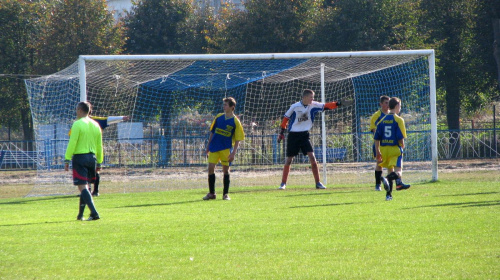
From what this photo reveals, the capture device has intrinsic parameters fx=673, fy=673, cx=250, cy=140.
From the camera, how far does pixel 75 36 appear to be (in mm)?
27797

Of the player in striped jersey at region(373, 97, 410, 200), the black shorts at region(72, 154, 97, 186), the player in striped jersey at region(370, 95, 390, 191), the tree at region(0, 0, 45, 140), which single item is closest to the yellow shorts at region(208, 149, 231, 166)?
the player in striped jersey at region(373, 97, 410, 200)

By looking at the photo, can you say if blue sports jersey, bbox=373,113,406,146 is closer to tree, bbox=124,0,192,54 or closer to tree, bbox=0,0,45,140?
tree, bbox=0,0,45,140

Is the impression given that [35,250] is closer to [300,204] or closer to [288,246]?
[288,246]

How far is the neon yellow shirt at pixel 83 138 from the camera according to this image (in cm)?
942

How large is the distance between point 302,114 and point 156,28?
22.2 m

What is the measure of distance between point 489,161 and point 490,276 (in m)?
21.1

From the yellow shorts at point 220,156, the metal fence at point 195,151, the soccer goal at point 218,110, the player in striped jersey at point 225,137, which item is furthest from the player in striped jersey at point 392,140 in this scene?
the metal fence at point 195,151

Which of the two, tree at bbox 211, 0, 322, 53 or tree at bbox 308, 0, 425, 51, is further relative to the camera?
tree at bbox 211, 0, 322, 53

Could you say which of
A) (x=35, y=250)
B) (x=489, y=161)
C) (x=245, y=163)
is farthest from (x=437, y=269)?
(x=489, y=161)

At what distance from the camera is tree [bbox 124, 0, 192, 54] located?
35.1m

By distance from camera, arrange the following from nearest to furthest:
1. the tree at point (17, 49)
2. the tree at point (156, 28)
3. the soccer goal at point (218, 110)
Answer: the soccer goal at point (218, 110) < the tree at point (17, 49) < the tree at point (156, 28)

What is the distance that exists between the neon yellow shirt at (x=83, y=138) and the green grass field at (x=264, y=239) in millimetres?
1012

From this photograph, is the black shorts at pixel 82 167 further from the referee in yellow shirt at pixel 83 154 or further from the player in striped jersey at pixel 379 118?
the player in striped jersey at pixel 379 118

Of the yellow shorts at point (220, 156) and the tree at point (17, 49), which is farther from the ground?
the tree at point (17, 49)
